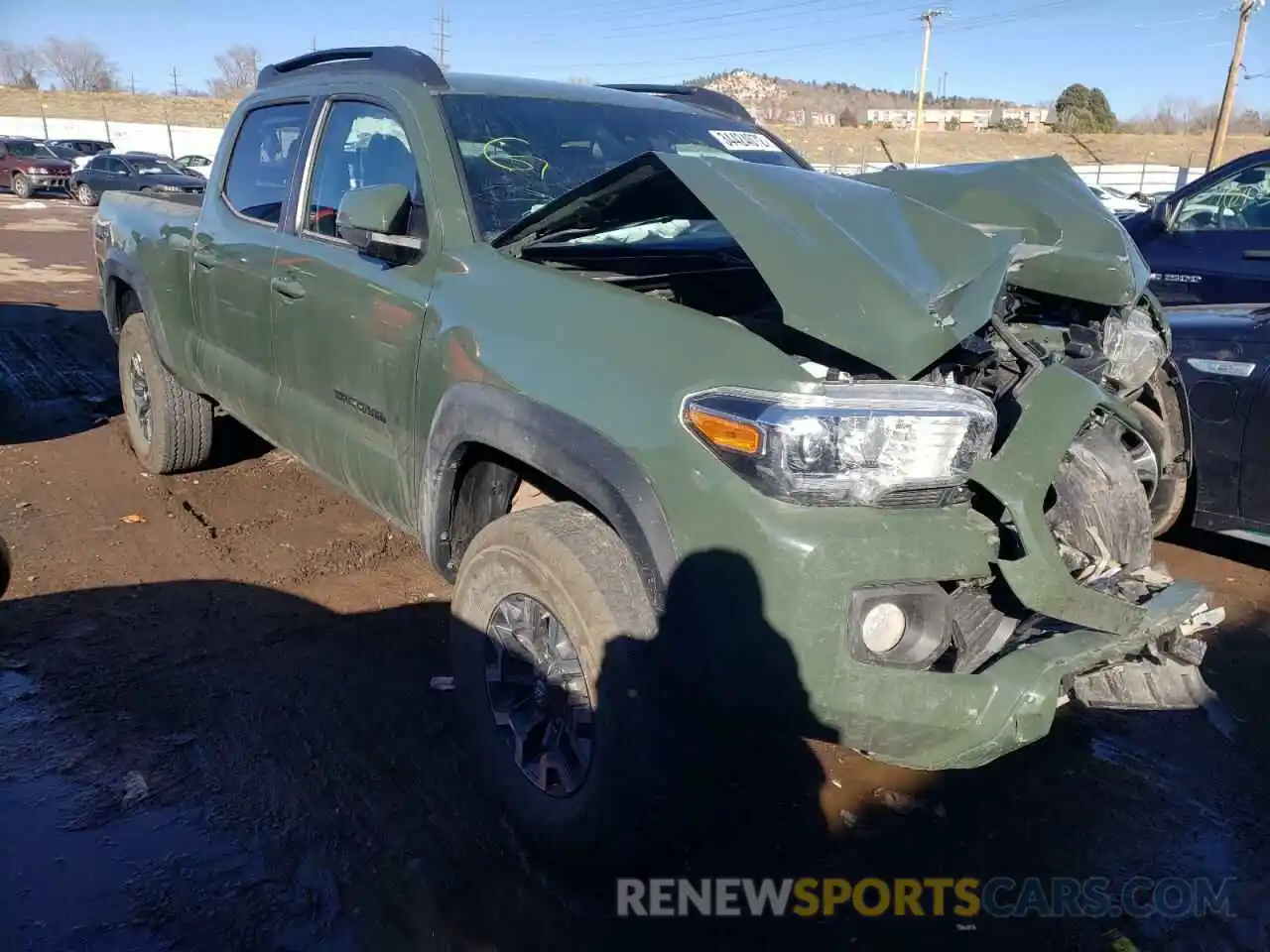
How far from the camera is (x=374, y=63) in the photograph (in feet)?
11.8

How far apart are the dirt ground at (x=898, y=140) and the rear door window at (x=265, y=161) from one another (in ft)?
125

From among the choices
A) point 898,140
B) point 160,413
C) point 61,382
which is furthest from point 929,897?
point 898,140

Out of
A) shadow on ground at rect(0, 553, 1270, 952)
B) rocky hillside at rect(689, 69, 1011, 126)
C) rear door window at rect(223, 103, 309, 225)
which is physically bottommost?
shadow on ground at rect(0, 553, 1270, 952)

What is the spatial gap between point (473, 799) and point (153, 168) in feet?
86.2

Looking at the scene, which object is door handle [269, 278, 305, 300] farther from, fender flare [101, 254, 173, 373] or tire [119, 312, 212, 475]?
tire [119, 312, 212, 475]

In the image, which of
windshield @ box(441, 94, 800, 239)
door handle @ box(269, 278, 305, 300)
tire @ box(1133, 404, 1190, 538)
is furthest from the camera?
tire @ box(1133, 404, 1190, 538)

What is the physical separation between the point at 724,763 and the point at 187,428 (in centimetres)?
409

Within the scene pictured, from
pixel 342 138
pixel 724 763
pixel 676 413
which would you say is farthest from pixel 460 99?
pixel 724 763

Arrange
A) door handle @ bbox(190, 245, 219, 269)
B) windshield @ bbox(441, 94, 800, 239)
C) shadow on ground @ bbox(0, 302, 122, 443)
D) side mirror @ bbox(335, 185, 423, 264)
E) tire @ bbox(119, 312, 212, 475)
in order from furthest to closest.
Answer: shadow on ground @ bbox(0, 302, 122, 443)
tire @ bbox(119, 312, 212, 475)
door handle @ bbox(190, 245, 219, 269)
windshield @ bbox(441, 94, 800, 239)
side mirror @ bbox(335, 185, 423, 264)

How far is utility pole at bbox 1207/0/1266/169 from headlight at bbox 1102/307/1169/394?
94.0 feet

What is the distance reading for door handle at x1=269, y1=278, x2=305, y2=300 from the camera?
3580 mm

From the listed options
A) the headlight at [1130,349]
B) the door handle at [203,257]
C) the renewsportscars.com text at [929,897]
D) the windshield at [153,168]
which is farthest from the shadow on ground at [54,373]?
the windshield at [153,168]

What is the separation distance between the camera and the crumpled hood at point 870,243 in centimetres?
214

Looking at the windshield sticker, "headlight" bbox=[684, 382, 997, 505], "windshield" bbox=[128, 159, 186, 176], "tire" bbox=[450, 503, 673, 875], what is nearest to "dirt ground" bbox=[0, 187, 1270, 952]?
"tire" bbox=[450, 503, 673, 875]
